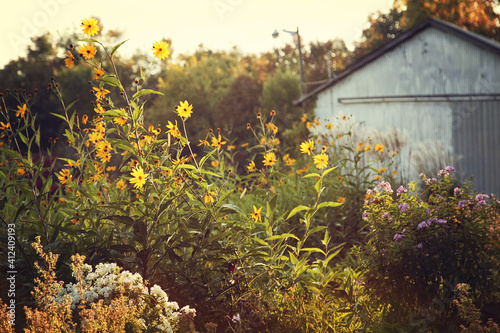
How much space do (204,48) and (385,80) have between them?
66.0ft

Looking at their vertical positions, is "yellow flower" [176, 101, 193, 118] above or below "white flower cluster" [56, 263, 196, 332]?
above

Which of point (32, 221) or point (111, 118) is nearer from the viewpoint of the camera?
point (111, 118)

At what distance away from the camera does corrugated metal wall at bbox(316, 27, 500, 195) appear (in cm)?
1112

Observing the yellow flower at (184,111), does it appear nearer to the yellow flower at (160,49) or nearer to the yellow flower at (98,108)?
the yellow flower at (160,49)

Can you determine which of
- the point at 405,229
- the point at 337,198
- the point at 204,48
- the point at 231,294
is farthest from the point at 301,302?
the point at 204,48

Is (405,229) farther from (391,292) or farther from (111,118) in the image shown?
(111,118)

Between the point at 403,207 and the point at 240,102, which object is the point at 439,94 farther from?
the point at 240,102

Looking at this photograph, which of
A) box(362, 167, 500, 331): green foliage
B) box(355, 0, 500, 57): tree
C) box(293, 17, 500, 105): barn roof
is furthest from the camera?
box(355, 0, 500, 57): tree

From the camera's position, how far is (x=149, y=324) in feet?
9.62

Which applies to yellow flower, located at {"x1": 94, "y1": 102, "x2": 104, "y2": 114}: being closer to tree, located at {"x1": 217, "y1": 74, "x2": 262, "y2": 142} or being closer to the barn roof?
the barn roof

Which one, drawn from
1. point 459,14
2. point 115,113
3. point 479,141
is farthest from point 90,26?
point 459,14

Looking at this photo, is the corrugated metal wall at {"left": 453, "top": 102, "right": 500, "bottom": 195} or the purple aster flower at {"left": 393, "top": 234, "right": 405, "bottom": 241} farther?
the corrugated metal wall at {"left": 453, "top": 102, "right": 500, "bottom": 195}

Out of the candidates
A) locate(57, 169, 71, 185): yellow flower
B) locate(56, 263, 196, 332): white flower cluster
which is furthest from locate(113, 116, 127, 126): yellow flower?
locate(56, 263, 196, 332): white flower cluster

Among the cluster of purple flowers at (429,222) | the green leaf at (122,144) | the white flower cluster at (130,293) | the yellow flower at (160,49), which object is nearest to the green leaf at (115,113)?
the green leaf at (122,144)
